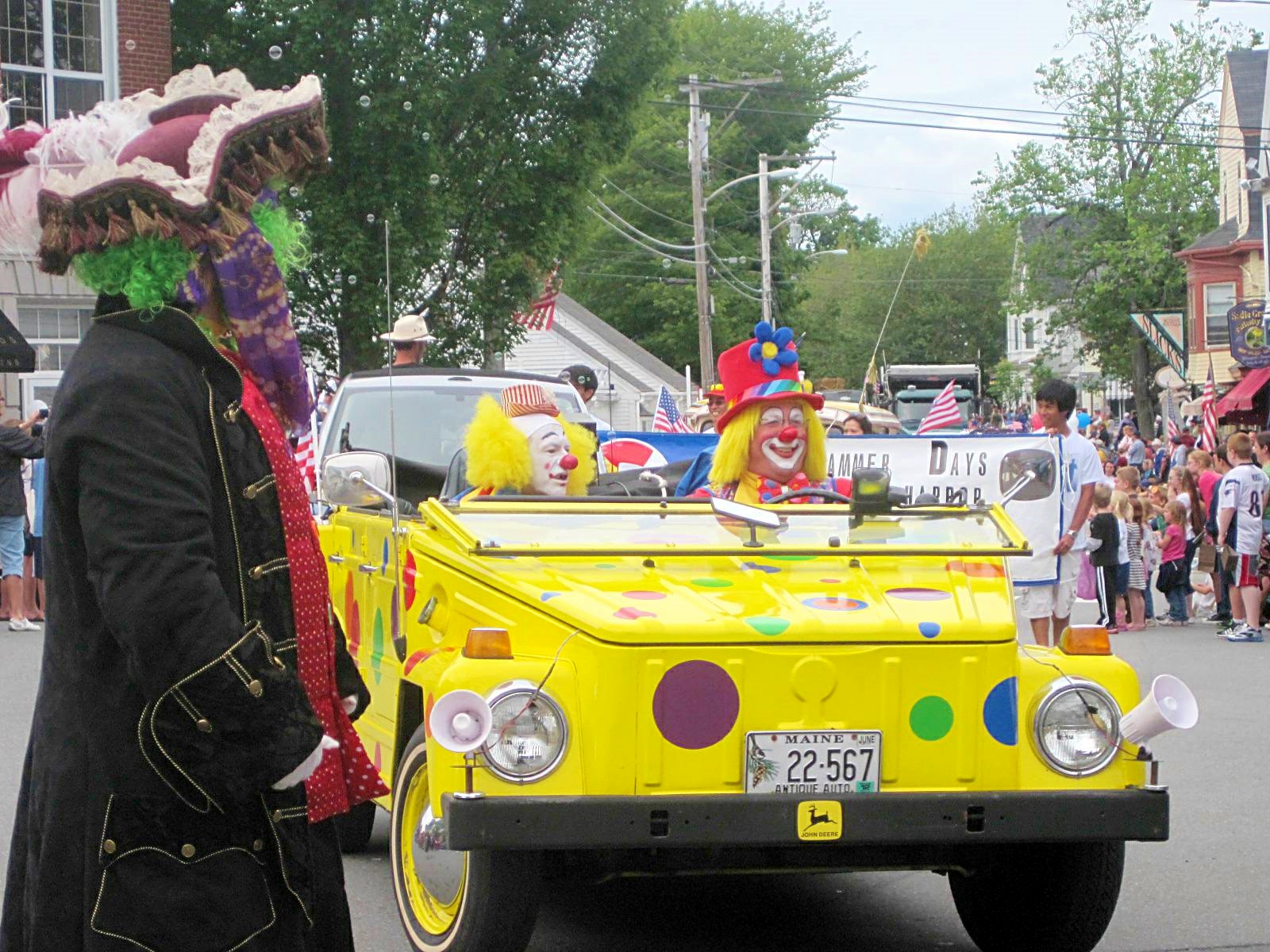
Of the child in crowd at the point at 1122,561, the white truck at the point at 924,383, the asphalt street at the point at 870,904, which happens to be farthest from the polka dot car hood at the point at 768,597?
the white truck at the point at 924,383

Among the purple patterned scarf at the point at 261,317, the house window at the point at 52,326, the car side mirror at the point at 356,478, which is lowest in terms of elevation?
the car side mirror at the point at 356,478

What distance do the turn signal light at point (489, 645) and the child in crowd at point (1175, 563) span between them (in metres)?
13.1

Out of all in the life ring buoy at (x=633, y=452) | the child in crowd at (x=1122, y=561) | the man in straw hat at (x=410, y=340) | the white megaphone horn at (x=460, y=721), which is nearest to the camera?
the white megaphone horn at (x=460, y=721)

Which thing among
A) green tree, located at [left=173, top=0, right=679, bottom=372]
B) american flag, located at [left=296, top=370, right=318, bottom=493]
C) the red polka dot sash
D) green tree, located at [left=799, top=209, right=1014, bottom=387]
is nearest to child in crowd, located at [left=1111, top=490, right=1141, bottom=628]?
american flag, located at [left=296, top=370, right=318, bottom=493]

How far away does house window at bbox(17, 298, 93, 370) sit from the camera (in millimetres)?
23984

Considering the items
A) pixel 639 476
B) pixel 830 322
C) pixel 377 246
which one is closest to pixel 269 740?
pixel 639 476

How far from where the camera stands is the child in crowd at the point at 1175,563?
54.7ft

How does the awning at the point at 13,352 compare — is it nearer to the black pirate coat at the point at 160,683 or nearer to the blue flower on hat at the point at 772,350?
the blue flower on hat at the point at 772,350

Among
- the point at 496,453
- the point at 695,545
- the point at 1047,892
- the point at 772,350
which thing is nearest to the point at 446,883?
the point at 695,545

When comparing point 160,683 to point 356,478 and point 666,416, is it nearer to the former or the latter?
point 356,478

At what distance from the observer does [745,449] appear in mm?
6836

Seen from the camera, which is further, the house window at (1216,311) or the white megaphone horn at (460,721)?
the house window at (1216,311)

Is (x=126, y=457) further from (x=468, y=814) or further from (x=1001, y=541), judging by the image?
(x=1001, y=541)

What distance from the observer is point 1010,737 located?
473cm
